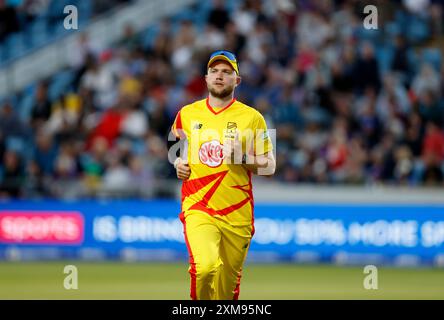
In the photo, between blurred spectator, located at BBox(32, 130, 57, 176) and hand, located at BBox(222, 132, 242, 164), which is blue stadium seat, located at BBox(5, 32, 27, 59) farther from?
hand, located at BBox(222, 132, 242, 164)

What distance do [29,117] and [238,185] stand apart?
13669 mm

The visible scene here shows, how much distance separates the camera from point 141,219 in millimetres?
20328

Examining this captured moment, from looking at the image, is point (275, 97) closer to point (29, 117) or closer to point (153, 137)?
point (153, 137)

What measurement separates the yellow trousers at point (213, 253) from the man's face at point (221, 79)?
110cm

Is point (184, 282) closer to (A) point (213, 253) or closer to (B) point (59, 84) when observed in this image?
(A) point (213, 253)

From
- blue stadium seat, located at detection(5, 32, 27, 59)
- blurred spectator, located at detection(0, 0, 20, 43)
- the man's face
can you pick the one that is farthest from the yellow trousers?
blue stadium seat, located at detection(5, 32, 27, 59)

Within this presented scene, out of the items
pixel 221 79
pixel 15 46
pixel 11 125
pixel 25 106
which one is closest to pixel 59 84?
pixel 25 106

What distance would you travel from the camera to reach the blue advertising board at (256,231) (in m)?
19.8

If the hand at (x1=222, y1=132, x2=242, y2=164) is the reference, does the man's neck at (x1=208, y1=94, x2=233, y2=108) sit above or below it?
above

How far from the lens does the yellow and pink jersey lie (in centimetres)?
1063

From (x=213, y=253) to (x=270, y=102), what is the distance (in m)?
13.1

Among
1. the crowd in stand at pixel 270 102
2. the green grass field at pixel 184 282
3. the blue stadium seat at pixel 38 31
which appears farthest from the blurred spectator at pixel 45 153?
the blue stadium seat at pixel 38 31

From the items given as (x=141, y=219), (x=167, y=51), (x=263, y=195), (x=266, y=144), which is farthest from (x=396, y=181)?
(x=266, y=144)

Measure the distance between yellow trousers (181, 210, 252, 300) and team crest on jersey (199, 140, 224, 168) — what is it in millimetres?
458
